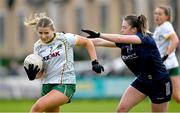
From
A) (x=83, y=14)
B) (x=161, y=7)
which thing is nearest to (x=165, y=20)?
(x=161, y=7)

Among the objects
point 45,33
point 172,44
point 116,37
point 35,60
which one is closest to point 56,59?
point 35,60

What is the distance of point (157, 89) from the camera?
39.1 ft

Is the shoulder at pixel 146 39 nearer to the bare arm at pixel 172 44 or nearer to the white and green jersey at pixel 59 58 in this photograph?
the white and green jersey at pixel 59 58

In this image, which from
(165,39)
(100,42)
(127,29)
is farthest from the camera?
(165,39)

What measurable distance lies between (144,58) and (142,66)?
0.18 m

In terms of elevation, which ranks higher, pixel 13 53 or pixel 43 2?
pixel 43 2

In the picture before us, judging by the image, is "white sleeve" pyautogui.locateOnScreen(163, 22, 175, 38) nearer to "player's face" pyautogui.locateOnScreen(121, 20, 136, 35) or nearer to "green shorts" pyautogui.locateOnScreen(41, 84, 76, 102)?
"player's face" pyautogui.locateOnScreen(121, 20, 136, 35)

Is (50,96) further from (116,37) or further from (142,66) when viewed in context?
(142,66)

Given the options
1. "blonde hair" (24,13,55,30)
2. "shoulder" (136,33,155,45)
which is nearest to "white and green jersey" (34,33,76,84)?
"blonde hair" (24,13,55,30)

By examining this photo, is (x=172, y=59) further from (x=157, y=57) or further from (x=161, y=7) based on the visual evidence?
(x=157, y=57)

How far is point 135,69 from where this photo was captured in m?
11.9

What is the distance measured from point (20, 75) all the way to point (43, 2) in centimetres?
1471

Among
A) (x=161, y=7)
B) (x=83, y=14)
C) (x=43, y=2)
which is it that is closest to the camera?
(x=161, y=7)

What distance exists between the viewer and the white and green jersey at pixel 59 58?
37.5 feet
